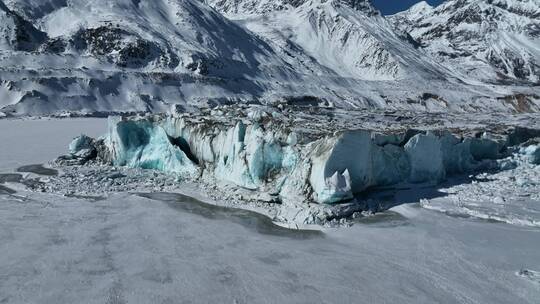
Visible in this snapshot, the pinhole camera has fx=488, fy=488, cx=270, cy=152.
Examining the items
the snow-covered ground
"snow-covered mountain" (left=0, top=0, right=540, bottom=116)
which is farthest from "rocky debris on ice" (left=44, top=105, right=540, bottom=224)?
"snow-covered mountain" (left=0, top=0, right=540, bottom=116)

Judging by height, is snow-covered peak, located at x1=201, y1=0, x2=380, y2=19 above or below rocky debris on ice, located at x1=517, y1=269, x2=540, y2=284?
above

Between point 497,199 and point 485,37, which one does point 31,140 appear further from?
point 485,37

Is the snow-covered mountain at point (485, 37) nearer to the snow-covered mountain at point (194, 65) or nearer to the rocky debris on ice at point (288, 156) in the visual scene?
the snow-covered mountain at point (194, 65)

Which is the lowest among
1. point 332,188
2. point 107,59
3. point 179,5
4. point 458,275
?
point 458,275

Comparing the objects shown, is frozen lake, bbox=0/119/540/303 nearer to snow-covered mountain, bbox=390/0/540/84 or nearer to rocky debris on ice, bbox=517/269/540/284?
rocky debris on ice, bbox=517/269/540/284

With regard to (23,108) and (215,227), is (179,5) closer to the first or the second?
(23,108)

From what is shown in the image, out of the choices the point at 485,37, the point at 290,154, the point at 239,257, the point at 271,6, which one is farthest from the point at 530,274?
the point at 485,37

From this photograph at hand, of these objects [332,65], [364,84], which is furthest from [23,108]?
[332,65]
